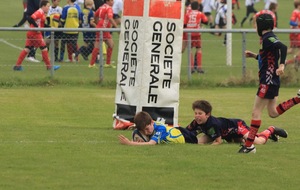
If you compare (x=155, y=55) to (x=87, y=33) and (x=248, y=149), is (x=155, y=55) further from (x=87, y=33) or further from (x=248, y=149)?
(x=87, y=33)

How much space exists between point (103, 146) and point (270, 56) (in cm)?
258

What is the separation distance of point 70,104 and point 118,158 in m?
7.43

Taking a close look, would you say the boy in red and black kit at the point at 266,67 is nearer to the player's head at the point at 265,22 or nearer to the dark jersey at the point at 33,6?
the player's head at the point at 265,22

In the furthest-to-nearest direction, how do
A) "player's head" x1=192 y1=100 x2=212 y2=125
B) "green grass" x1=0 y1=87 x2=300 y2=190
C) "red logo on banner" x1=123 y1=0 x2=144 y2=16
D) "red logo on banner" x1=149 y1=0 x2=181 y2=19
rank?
"red logo on banner" x1=123 y1=0 x2=144 y2=16 < "red logo on banner" x1=149 y1=0 x2=181 y2=19 < "player's head" x1=192 y1=100 x2=212 y2=125 < "green grass" x1=0 y1=87 x2=300 y2=190

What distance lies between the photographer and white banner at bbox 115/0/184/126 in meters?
15.5

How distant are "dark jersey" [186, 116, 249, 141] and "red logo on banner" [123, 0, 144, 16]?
8.05 ft

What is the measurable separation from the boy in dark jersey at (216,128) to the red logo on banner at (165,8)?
2.22 meters

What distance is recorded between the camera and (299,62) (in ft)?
83.1

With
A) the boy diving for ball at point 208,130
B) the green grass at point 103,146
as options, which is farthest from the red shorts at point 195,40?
the boy diving for ball at point 208,130

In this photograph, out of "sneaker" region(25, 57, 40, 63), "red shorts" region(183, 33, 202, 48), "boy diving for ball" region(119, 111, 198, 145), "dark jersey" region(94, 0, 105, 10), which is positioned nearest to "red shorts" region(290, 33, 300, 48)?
"red shorts" region(183, 33, 202, 48)

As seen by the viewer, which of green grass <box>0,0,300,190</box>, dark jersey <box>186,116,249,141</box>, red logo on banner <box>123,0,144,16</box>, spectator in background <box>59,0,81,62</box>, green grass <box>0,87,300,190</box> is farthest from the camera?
spectator in background <box>59,0,81,62</box>

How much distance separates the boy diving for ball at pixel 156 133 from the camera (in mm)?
13398

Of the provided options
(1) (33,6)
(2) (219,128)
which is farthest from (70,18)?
(2) (219,128)

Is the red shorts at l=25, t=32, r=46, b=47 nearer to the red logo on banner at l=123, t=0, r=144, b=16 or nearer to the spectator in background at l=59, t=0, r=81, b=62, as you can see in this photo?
the spectator in background at l=59, t=0, r=81, b=62
